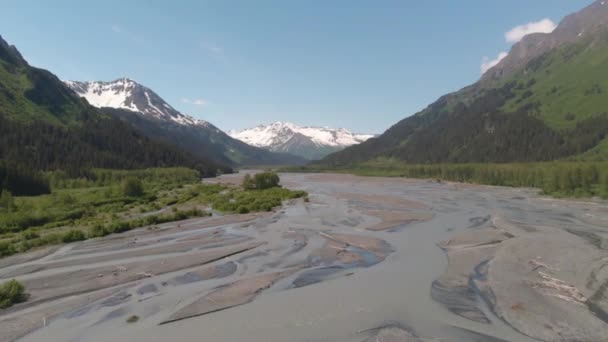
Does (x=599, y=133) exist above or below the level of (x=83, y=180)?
above

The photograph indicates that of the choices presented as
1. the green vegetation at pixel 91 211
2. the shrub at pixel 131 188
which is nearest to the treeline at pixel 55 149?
the green vegetation at pixel 91 211

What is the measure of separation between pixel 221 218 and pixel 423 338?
46.1m

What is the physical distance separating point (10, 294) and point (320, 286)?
19558mm

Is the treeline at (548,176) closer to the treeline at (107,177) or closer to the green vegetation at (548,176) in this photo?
the green vegetation at (548,176)

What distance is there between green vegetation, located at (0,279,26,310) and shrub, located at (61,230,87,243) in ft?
64.1

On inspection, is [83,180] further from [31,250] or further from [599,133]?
[599,133]

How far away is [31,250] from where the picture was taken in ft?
121

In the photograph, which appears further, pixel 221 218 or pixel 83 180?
pixel 83 180

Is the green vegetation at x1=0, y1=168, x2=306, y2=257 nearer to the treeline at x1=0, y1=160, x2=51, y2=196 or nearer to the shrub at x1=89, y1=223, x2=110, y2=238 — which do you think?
the shrub at x1=89, y1=223, x2=110, y2=238

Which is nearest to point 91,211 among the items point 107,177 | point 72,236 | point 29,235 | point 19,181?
point 29,235

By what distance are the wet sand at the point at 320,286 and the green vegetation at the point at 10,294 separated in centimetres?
58

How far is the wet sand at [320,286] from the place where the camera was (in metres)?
18.5

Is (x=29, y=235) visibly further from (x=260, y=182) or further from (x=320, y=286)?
(x=260, y=182)

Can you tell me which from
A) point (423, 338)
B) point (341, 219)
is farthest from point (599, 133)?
point (423, 338)
